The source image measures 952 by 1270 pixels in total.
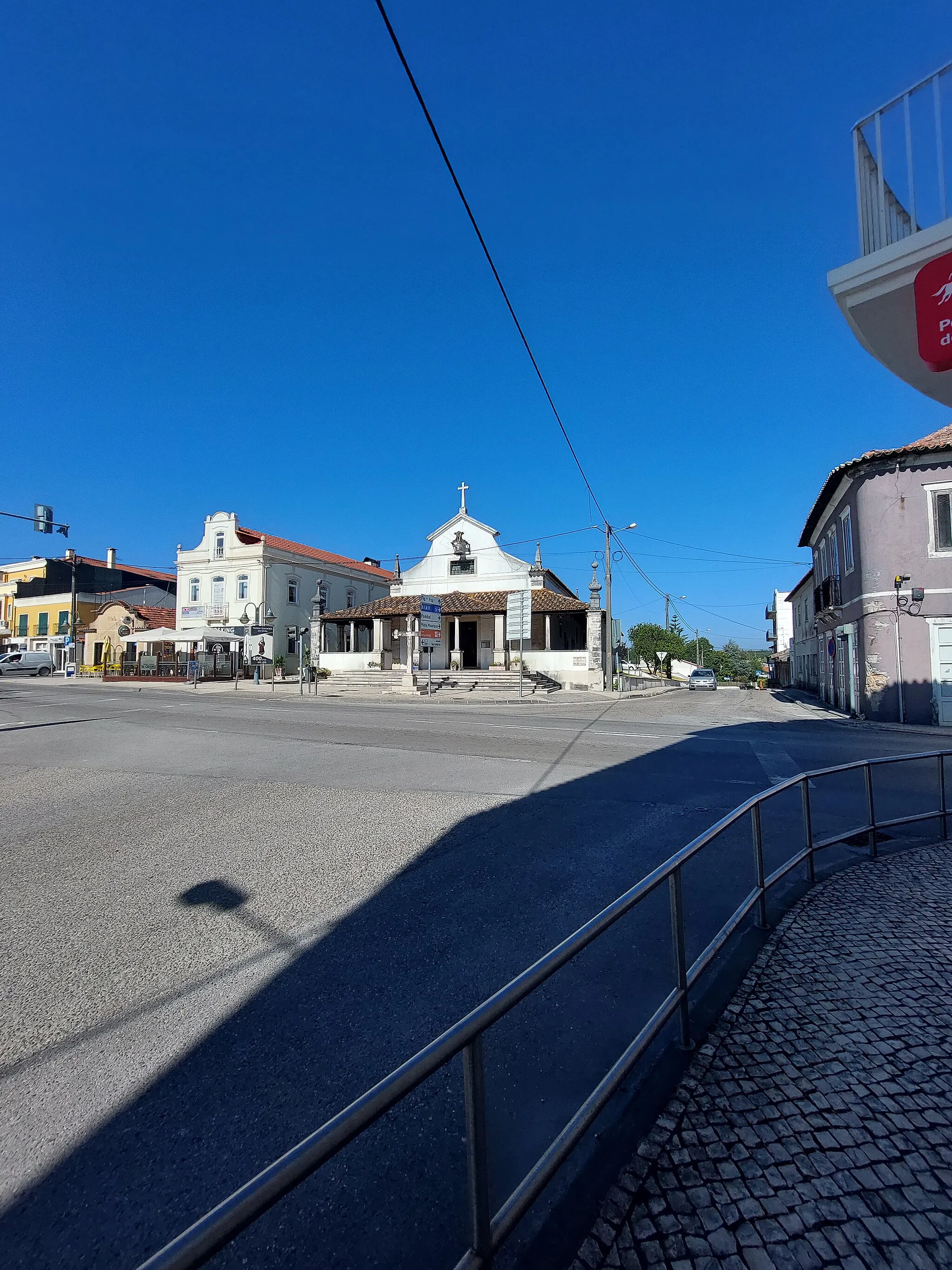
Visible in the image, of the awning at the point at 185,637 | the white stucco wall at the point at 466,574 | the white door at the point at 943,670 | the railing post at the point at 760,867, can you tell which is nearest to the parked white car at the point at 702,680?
the white stucco wall at the point at 466,574

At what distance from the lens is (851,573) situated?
→ 19266mm

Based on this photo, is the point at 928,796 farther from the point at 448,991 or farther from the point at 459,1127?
the point at 459,1127

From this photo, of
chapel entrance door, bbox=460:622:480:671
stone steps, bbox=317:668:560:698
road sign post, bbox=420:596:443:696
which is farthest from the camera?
chapel entrance door, bbox=460:622:480:671

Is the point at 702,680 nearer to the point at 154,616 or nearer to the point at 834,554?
the point at 834,554

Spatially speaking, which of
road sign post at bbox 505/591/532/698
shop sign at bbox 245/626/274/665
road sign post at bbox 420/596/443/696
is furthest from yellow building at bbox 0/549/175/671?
road sign post at bbox 505/591/532/698

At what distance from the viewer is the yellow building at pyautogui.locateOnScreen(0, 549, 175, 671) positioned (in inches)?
1957

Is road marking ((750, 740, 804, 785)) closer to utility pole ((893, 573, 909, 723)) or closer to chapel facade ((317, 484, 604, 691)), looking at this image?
utility pole ((893, 573, 909, 723))

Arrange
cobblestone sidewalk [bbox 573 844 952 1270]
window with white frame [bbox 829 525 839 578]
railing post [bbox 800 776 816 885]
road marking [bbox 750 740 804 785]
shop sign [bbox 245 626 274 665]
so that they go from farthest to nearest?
shop sign [bbox 245 626 274 665], window with white frame [bbox 829 525 839 578], road marking [bbox 750 740 804 785], railing post [bbox 800 776 816 885], cobblestone sidewalk [bbox 573 844 952 1270]

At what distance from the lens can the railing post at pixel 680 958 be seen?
2686 millimetres

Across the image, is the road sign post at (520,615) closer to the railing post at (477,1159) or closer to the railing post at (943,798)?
the railing post at (943,798)

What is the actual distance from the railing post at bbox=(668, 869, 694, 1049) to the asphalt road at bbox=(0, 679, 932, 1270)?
0.27 meters

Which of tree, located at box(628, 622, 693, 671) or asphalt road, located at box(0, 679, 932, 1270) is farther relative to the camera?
tree, located at box(628, 622, 693, 671)

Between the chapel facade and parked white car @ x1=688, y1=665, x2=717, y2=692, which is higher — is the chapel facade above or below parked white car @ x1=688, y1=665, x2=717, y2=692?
above

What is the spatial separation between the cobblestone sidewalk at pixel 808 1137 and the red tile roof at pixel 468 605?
27933 mm
